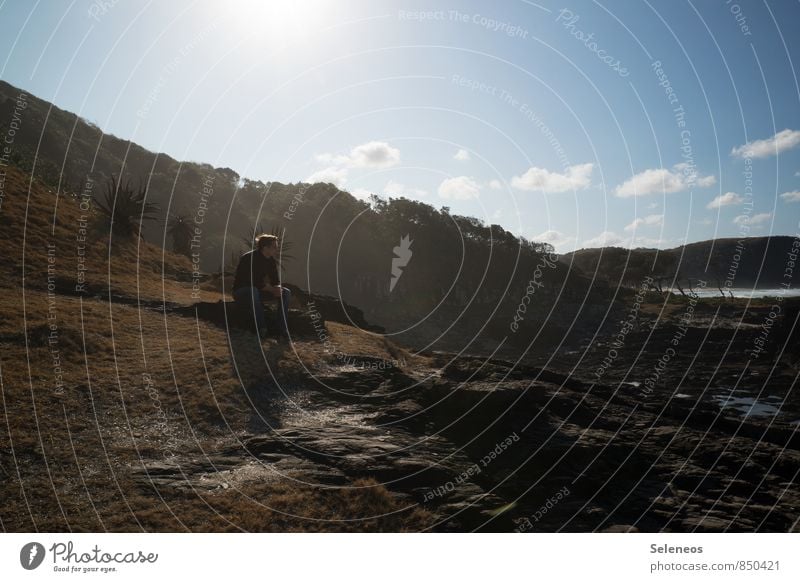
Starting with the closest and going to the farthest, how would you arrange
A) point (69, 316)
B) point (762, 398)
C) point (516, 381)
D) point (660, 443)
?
point (660, 443)
point (69, 316)
point (516, 381)
point (762, 398)

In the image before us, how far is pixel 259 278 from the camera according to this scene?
44.3 ft

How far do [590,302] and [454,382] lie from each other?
7090cm

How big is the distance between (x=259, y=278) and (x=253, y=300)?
727 mm

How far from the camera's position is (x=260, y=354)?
12289mm

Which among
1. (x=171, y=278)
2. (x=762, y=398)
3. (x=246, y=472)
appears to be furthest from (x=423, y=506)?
(x=762, y=398)

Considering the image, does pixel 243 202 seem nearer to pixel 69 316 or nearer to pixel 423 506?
pixel 69 316

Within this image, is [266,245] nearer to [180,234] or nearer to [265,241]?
[265,241]

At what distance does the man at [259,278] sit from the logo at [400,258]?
53412 mm

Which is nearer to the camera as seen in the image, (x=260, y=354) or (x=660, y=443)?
(x=660, y=443)

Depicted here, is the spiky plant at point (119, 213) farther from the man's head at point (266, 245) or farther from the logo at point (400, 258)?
the logo at point (400, 258)

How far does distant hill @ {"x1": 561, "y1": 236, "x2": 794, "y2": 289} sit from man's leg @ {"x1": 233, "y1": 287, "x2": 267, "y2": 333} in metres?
38.6

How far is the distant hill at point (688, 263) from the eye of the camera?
91688 mm
